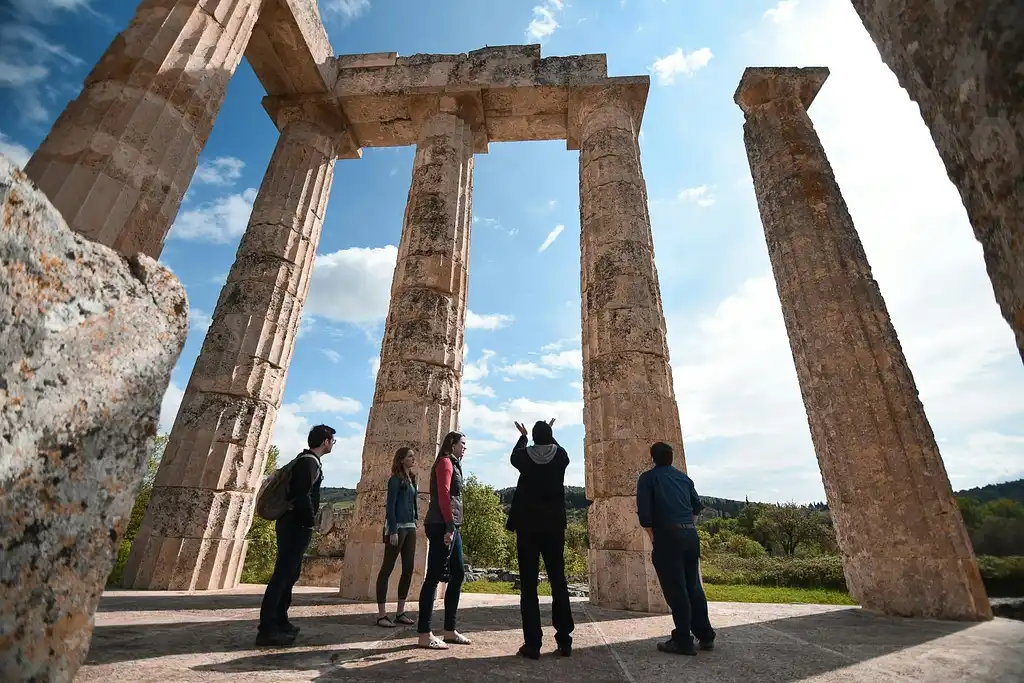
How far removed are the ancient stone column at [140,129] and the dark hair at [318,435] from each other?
10.8ft

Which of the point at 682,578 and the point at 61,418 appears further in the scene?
the point at 682,578

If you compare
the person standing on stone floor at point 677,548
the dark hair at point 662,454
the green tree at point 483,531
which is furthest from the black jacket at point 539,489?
the green tree at point 483,531

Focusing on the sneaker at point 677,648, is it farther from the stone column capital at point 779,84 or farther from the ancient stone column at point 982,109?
the stone column capital at point 779,84

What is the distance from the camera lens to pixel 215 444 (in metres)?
8.78

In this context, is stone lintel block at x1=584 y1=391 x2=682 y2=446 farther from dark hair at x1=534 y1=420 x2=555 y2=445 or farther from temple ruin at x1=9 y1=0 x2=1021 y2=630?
dark hair at x1=534 y1=420 x2=555 y2=445

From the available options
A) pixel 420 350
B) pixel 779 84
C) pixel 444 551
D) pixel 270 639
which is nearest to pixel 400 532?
pixel 444 551

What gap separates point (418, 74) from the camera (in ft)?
39.2

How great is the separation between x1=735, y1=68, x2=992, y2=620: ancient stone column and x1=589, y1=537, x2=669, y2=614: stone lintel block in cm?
340

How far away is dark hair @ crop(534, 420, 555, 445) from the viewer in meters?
4.32

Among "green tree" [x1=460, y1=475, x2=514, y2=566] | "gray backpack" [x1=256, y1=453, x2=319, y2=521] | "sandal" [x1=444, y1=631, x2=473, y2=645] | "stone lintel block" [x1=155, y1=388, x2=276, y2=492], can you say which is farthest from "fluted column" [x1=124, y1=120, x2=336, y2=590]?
"green tree" [x1=460, y1=475, x2=514, y2=566]

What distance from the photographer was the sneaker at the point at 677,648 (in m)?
3.99

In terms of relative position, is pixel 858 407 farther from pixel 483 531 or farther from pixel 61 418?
pixel 483 531

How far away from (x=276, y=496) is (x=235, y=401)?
20.4 ft

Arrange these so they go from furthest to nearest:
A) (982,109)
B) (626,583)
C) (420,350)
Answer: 1. (420,350)
2. (626,583)
3. (982,109)
